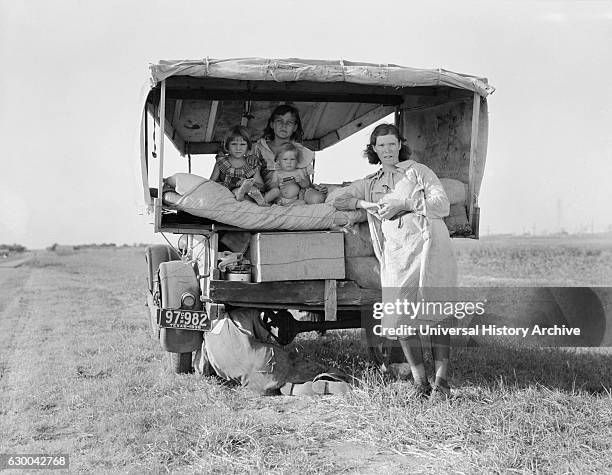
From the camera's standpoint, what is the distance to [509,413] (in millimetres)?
4598

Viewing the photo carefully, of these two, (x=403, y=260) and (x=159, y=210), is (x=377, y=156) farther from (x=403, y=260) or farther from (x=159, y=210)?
(x=159, y=210)

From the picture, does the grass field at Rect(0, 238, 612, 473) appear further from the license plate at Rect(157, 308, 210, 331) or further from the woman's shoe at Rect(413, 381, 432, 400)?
the license plate at Rect(157, 308, 210, 331)

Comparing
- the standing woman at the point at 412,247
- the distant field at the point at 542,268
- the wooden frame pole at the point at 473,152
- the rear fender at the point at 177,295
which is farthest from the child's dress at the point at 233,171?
the distant field at the point at 542,268

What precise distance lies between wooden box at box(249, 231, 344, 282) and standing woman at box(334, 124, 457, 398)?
40 cm

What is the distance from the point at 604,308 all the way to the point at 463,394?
18.3ft

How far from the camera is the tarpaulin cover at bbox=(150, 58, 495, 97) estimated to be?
5.50 metres

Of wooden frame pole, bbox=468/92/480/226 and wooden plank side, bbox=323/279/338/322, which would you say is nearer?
wooden plank side, bbox=323/279/338/322

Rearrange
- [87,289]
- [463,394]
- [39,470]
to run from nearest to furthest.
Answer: [39,470] → [463,394] → [87,289]

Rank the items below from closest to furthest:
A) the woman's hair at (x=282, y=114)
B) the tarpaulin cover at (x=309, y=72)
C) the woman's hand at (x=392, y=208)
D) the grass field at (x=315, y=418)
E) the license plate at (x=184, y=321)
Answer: the grass field at (x=315, y=418) → the woman's hand at (x=392, y=208) → the tarpaulin cover at (x=309, y=72) → the license plate at (x=184, y=321) → the woman's hair at (x=282, y=114)

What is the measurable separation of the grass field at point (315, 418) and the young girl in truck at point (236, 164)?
167 centimetres

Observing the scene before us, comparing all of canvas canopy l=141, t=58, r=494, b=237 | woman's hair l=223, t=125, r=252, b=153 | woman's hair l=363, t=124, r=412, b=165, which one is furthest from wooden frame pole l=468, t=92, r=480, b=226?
woman's hair l=223, t=125, r=252, b=153

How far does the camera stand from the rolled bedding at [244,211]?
570 centimetres

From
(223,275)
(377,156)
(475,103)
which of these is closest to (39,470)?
(223,275)

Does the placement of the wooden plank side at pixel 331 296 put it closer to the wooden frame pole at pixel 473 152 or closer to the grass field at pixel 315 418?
the grass field at pixel 315 418
